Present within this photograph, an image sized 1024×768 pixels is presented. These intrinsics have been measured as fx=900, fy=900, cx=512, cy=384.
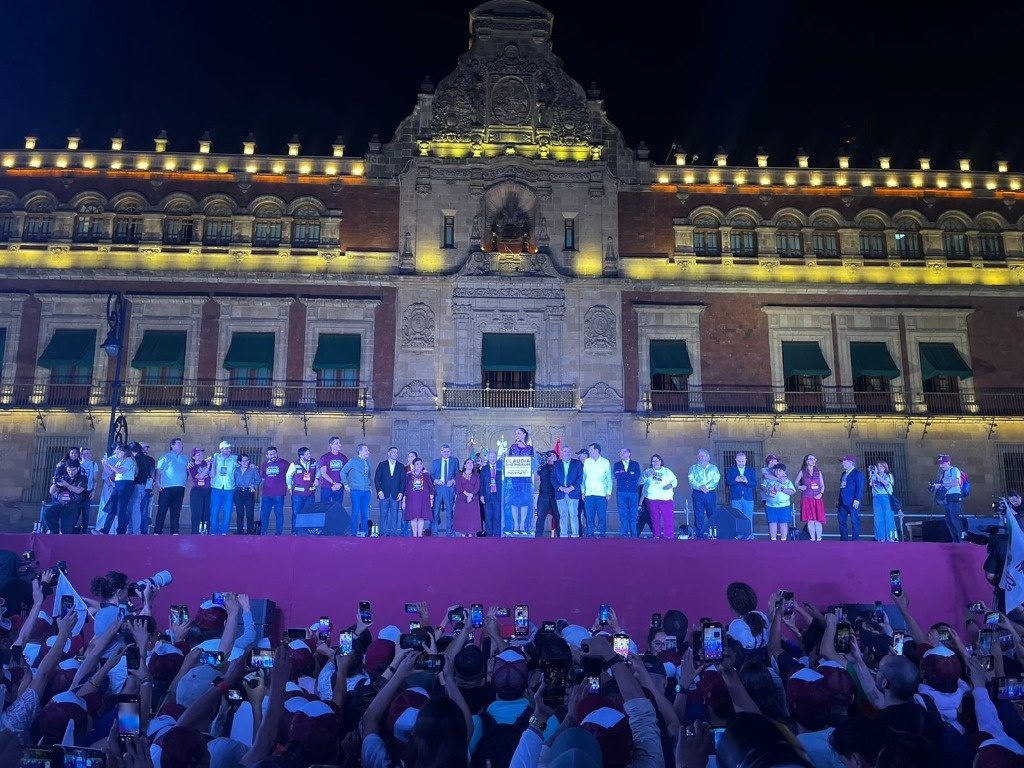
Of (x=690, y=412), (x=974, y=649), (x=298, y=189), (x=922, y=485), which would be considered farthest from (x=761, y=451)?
(x=974, y=649)

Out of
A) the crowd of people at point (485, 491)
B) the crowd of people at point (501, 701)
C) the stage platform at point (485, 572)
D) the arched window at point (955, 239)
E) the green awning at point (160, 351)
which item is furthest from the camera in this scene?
the arched window at point (955, 239)

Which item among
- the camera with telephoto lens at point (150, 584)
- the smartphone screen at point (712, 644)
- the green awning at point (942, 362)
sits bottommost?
the smartphone screen at point (712, 644)

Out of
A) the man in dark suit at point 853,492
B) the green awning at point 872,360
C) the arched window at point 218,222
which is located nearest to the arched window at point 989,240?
the green awning at point 872,360

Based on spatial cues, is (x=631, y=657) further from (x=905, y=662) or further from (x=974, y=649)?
(x=974, y=649)

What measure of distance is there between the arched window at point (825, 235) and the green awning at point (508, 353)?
30.0 feet

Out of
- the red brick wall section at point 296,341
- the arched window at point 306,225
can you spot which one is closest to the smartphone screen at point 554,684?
the red brick wall section at point 296,341

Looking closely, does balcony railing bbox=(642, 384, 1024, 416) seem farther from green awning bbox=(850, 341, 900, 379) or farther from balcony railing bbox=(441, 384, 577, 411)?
balcony railing bbox=(441, 384, 577, 411)

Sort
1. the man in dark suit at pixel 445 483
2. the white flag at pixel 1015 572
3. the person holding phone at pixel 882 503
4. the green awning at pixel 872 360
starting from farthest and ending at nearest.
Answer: the green awning at pixel 872 360 → the man in dark suit at pixel 445 483 → the person holding phone at pixel 882 503 → the white flag at pixel 1015 572

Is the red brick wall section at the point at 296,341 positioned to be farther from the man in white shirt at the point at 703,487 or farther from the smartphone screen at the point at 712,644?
the smartphone screen at the point at 712,644

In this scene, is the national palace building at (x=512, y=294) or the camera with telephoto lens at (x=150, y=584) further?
the national palace building at (x=512, y=294)

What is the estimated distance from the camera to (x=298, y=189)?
87.2 ft

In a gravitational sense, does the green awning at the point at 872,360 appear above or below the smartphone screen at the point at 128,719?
above

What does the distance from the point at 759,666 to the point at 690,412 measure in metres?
20.4

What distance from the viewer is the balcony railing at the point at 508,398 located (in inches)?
962
